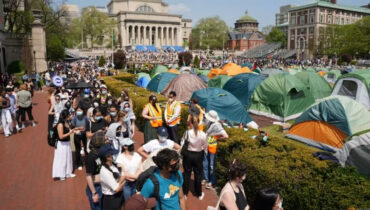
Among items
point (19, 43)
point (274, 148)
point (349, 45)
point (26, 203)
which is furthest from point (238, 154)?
point (349, 45)

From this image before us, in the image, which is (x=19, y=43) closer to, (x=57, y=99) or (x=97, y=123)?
(x=57, y=99)

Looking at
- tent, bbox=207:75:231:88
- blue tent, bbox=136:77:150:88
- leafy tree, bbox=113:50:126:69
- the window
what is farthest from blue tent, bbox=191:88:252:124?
the window

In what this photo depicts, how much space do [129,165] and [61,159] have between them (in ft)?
11.0

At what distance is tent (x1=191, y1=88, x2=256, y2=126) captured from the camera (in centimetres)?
1162

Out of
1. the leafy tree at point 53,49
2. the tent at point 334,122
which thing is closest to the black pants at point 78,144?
the tent at point 334,122

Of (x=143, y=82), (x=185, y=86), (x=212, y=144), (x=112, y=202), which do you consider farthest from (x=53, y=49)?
(x=112, y=202)

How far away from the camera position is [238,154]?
6.09 metres

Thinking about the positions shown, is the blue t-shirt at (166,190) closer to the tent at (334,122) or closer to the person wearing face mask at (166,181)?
the person wearing face mask at (166,181)

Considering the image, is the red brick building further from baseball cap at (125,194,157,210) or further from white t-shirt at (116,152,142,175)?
baseball cap at (125,194,157,210)

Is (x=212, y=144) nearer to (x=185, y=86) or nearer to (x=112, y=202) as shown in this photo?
(x=112, y=202)

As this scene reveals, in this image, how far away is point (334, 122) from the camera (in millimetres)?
9141

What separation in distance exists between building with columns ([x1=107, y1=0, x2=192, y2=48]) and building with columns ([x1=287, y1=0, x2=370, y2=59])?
31062 mm

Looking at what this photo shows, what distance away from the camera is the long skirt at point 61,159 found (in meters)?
6.91

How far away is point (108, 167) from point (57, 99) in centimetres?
564
